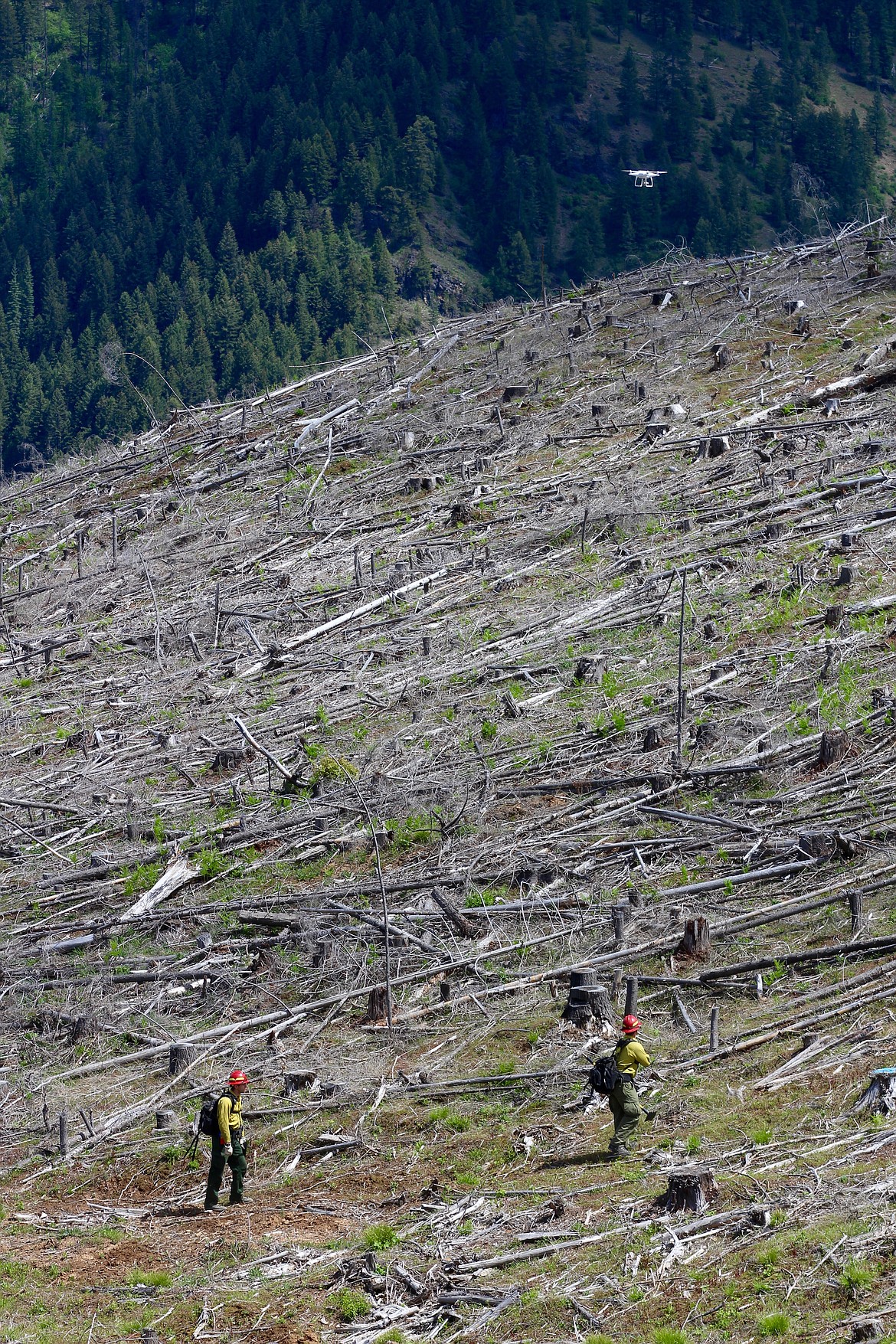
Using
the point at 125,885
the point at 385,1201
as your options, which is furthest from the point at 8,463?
the point at 385,1201

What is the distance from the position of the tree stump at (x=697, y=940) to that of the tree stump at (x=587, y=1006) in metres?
0.76

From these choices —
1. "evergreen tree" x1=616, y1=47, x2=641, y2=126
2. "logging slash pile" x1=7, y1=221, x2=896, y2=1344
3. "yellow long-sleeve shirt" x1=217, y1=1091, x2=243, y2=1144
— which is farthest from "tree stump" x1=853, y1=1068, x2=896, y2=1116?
"evergreen tree" x1=616, y1=47, x2=641, y2=126

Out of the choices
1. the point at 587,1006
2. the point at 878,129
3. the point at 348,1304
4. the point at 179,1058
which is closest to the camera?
the point at 348,1304

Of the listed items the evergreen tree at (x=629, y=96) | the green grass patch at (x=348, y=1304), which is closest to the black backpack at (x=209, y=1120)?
the green grass patch at (x=348, y=1304)

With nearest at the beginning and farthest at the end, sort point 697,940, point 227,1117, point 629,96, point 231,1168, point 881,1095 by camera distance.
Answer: point 881,1095, point 227,1117, point 231,1168, point 697,940, point 629,96

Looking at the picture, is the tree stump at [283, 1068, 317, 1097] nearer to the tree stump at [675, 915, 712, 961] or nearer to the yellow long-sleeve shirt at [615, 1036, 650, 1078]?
the tree stump at [675, 915, 712, 961]

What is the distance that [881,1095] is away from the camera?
9.95 metres

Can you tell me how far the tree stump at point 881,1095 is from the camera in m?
9.90

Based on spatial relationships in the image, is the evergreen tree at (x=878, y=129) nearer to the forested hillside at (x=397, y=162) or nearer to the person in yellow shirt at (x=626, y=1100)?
the forested hillside at (x=397, y=162)

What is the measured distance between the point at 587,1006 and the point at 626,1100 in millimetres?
2039

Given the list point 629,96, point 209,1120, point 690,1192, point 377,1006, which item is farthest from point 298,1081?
point 629,96

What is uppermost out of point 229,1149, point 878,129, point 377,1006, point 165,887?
point 229,1149

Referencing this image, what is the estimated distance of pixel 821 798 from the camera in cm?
1497

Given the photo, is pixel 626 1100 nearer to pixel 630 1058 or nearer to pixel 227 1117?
pixel 630 1058
